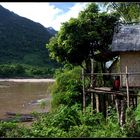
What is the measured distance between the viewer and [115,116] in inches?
564

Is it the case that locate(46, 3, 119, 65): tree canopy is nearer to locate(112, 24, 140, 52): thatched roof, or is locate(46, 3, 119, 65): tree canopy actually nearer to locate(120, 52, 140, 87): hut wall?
locate(112, 24, 140, 52): thatched roof

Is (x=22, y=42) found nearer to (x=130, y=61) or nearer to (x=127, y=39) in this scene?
(x=127, y=39)

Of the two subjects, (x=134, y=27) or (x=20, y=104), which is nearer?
(x=134, y=27)

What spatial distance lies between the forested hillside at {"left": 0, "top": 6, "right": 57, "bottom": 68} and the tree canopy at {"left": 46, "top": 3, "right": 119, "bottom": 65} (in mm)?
77329

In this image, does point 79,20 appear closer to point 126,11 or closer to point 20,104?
point 126,11

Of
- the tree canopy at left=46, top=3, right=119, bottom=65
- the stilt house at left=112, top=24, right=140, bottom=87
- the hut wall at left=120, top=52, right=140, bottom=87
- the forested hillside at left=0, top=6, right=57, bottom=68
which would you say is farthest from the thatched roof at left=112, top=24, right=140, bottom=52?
the forested hillside at left=0, top=6, right=57, bottom=68

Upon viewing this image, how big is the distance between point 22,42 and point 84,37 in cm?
9865

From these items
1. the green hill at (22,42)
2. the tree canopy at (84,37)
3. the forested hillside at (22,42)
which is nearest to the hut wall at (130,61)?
the tree canopy at (84,37)

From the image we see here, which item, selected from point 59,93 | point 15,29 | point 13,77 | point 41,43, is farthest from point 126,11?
point 15,29

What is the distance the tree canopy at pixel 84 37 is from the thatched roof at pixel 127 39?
1.52 m

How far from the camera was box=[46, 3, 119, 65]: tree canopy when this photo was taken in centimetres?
1672

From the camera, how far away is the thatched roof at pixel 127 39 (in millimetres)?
14488

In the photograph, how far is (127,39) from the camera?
1487 cm

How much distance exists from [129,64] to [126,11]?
1337 centimetres
